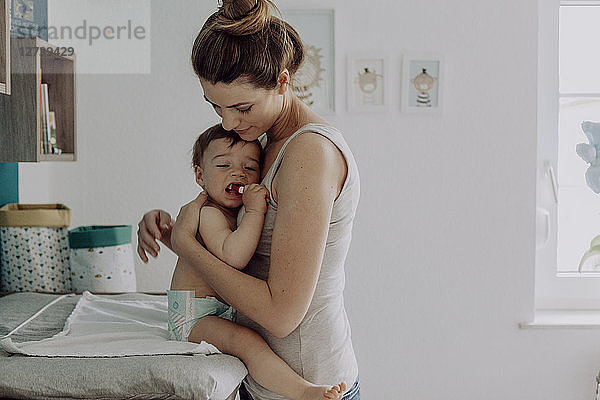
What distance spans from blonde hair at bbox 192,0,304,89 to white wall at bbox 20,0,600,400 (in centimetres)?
145

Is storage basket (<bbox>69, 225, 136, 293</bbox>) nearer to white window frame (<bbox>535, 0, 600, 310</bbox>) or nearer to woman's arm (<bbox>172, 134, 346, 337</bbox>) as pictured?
woman's arm (<bbox>172, 134, 346, 337</bbox>)

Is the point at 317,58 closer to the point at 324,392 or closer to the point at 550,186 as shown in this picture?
the point at 550,186

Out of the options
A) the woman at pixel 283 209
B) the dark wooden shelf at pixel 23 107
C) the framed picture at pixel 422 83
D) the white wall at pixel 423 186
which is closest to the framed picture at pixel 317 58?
the white wall at pixel 423 186

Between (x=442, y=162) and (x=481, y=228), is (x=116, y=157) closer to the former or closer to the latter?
(x=442, y=162)

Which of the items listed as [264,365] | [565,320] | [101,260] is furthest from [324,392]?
[565,320]

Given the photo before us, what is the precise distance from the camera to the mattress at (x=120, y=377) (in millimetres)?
1083

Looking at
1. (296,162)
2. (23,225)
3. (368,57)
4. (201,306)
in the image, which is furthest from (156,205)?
(296,162)

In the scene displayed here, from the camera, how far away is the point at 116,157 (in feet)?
8.95

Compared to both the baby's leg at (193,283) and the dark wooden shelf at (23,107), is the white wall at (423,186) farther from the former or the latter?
the baby's leg at (193,283)

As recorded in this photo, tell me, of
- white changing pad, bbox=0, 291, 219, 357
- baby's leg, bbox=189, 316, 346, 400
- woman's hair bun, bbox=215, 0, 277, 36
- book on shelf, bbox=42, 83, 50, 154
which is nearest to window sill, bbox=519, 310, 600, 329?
white changing pad, bbox=0, 291, 219, 357

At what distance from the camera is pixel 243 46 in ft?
4.07

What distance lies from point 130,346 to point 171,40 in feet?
5.52

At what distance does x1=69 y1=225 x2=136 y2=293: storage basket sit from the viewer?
2.28 meters

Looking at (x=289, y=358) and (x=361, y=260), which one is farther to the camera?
(x=361, y=260)
